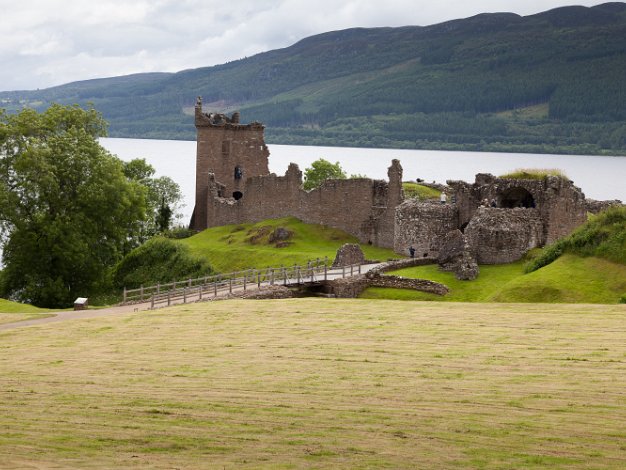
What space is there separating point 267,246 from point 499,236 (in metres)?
20.9

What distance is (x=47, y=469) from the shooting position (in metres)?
19.4

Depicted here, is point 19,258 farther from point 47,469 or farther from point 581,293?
point 47,469

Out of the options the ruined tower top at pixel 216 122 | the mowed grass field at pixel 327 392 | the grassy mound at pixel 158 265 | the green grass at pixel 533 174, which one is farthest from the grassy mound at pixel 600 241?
the ruined tower top at pixel 216 122

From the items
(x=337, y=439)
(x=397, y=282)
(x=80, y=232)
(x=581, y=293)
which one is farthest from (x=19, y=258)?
(x=337, y=439)

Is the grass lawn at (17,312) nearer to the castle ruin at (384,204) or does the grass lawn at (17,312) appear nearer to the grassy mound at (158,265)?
the grassy mound at (158,265)

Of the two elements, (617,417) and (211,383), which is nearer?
(617,417)

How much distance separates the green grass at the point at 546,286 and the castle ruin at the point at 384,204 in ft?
12.2

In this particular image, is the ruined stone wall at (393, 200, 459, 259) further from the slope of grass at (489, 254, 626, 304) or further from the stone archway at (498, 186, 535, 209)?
the slope of grass at (489, 254, 626, 304)


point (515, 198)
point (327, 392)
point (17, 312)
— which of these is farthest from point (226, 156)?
point (327, 392)

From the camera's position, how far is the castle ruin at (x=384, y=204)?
54.9 meters

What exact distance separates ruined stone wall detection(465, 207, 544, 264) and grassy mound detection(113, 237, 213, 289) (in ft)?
65.2

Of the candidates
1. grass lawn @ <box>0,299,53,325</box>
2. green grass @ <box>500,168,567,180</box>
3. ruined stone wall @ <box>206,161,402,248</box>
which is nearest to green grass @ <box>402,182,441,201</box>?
ruined stone wall @ <box>206,161,402,248</box>

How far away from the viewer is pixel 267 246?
71000 millimetres

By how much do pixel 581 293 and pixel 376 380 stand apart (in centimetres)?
1821
